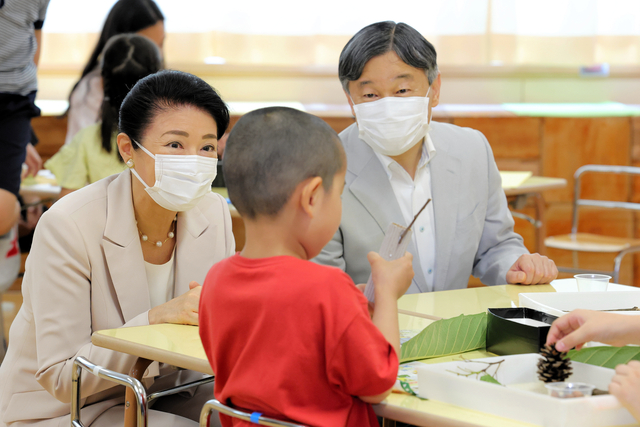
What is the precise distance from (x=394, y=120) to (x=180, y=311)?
2.88 ft

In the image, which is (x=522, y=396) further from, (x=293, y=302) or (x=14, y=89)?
(x=14, y=89)

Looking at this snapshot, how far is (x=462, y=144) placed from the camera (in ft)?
7.14

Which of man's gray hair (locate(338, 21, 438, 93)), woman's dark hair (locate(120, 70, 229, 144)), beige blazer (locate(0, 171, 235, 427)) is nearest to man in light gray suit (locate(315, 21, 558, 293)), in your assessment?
man's gray hair (locate(338, 21, 438, 93))

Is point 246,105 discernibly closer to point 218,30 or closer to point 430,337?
point 218,30

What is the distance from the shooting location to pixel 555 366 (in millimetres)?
1030

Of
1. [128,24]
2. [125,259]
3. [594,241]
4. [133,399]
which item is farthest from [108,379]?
[594,241]

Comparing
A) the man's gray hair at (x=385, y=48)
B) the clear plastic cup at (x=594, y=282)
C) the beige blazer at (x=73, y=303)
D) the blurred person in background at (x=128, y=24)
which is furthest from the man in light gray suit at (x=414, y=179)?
the blurred person in background at (x=128, y=24)

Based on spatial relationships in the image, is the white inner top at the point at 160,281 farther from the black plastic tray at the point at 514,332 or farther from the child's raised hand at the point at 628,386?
the child's raised hand at the point at 628,386

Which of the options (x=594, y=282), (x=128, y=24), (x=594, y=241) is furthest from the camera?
(x=594, y=241)

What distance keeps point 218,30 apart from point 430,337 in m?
3.67

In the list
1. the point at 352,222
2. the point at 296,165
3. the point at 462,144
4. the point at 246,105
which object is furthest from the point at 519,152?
the point at 296,165

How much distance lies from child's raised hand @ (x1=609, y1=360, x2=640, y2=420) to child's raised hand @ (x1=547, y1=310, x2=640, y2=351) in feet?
0.45

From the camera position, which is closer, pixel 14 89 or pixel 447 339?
pixel 447 339

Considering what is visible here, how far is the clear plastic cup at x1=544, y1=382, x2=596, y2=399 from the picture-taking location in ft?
3.15
